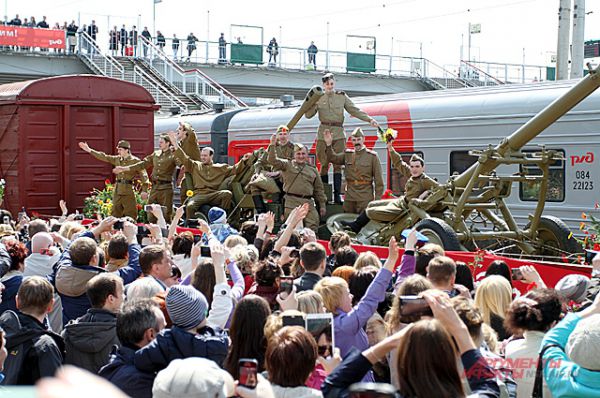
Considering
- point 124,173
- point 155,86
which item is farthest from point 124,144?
point 155,86

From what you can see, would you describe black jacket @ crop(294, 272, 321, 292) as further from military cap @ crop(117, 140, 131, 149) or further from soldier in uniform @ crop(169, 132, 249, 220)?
military cap @ crop(117, 140, 131, 149)

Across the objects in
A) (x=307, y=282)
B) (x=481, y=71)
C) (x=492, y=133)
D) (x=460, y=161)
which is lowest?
(x=307, y=282)

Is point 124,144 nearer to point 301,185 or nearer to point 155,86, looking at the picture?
point 301,185

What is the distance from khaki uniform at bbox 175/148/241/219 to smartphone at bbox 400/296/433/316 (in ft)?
35.6

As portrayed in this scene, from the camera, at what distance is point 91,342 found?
204 inches

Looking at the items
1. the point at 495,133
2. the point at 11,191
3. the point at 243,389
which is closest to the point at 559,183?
the point at 495,133

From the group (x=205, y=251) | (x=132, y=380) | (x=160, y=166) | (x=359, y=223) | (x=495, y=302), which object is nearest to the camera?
(x=132, y=380)

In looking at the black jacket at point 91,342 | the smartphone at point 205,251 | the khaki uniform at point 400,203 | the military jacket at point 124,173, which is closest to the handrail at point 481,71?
Answer: the military jacket at point 124,173

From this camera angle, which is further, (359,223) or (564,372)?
(359,223)

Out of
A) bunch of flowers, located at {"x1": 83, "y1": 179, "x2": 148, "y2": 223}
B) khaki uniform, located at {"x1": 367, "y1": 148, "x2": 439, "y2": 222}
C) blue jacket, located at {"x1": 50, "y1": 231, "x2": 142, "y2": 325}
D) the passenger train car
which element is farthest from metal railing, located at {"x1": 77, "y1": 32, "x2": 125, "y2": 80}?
blue jacket, located at {"x1": 50, "y1": 231, "x2": 142, "y2": 325}

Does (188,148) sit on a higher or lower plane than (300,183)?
higher

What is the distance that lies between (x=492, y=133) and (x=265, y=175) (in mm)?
3605

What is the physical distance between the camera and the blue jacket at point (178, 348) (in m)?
4.32

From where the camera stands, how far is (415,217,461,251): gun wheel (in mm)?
10031
